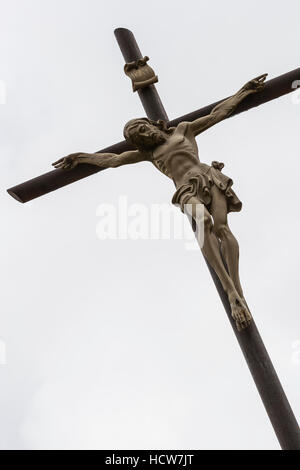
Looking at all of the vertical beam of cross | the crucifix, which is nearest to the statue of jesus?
the crucifix

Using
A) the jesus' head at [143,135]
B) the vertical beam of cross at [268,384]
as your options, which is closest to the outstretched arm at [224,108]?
the jesus' head at [143,135]

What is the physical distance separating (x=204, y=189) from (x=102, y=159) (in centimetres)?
109

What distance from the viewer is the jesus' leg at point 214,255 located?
447cm

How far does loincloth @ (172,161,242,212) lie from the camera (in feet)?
15.9

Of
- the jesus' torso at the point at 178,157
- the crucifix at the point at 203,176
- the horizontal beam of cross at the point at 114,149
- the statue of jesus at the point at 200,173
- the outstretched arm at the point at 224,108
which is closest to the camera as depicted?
the crucifix at the point at 203,176

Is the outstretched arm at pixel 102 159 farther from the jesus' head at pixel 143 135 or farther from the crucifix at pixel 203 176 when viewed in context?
the jesus' head at pixel 143 135

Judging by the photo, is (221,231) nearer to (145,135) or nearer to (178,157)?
(178,157)

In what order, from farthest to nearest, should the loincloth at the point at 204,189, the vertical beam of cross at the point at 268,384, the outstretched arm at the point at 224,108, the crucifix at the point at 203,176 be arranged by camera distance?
the outstretched arm at the point at 224,108, the loincloth at the point at 204,189, the crucifix at the point at 203,176, the vertical beam of cross at the point at 268,384

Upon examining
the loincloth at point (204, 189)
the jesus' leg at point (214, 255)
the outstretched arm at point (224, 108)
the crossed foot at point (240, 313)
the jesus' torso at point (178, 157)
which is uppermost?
the outstretched arm at point (224, 108)

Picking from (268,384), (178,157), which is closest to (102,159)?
(178,157)

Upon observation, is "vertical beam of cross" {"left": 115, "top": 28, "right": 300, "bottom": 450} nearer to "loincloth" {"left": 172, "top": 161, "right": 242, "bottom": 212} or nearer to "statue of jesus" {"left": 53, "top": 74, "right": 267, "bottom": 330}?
"statue of jesus" {"left": 53, "top": 74, "right": 267, "bottom": 330}

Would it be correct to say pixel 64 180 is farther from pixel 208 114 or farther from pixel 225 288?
pixel 225 288

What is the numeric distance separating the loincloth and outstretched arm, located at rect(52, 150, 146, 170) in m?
0.57
